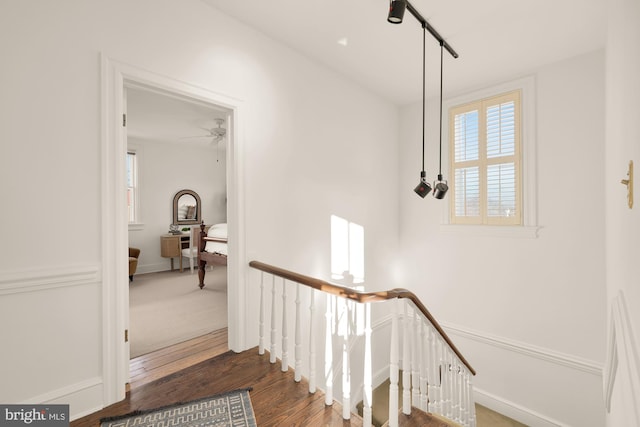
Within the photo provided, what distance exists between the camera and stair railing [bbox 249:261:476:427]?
1.73 m

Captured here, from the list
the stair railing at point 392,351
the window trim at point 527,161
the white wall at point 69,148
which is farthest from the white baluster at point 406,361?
the window trim at point 527,161

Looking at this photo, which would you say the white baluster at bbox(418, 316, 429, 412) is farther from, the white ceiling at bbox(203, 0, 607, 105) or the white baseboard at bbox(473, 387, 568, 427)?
the white ceiling at bbox(203, 0, 607, 105)

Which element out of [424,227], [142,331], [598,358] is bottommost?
[598,358]

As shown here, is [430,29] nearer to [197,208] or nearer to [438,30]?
[438,30]

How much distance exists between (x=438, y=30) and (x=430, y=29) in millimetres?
156

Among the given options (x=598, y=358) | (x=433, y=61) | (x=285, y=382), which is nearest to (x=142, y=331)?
(x=285, y=382)

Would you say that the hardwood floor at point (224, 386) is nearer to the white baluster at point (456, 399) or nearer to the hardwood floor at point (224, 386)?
the hardwood floor at point (224, 386)

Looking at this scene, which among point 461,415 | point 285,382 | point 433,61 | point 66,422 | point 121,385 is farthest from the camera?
point 433,61

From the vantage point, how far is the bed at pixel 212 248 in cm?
458

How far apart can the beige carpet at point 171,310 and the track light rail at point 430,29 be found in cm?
342

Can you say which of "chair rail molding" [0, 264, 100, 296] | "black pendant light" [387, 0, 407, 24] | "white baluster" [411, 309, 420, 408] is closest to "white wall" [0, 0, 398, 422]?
"chair rail molding" [0, 264, 100, 296]

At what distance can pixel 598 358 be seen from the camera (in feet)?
9.61

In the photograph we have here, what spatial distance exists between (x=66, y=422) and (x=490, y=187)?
4294 mm

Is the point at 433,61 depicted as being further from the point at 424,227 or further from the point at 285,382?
the point at 285,382
